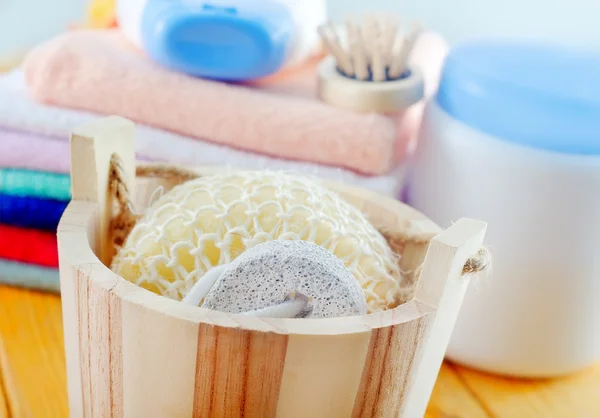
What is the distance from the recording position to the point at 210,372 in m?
0.30

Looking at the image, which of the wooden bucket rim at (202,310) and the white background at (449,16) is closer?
the wooden bucket rim at (202,310)

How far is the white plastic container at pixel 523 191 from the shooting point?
498 millimetres

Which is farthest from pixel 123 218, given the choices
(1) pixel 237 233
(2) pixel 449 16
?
(2) pixel 449 16

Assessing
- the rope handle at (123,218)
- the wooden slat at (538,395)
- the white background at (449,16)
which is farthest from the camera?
the white background at (449,16)

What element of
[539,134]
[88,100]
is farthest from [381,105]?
[88,100]

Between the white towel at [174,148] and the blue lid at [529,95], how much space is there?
0.09 metres

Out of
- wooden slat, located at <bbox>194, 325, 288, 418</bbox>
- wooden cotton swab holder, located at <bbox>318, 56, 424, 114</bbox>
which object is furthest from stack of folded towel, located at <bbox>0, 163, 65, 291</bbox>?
wooden slat, located at <bbox>194, 325, 288, 418</bbox>

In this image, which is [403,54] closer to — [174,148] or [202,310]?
[174,148]

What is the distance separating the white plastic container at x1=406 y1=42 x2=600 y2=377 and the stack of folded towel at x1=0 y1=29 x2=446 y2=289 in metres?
0.05

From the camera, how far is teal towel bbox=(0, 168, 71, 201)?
23.8 inches

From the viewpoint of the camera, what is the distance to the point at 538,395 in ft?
1.87

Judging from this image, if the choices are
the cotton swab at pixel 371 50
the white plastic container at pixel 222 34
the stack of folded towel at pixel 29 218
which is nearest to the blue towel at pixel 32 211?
Result: the stack of folded towel at pixel 29 218

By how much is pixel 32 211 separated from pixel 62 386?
0.55 ft

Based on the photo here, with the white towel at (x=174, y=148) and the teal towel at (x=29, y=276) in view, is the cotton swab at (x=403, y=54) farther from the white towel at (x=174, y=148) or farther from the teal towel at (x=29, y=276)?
the teal towel at (x=29, y=276)
